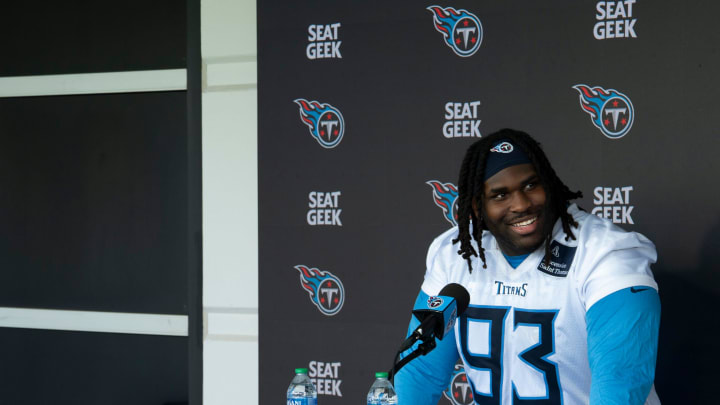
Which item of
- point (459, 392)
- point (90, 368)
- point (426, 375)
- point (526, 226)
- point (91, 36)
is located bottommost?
point (90, 368)

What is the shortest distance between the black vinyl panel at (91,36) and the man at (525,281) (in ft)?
6.86

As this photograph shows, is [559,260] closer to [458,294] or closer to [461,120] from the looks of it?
[458,294]

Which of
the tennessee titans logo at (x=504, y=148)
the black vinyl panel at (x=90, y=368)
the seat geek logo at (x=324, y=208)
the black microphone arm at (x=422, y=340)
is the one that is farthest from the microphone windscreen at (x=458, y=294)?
the black vinyl panel at (x=90, y=368)

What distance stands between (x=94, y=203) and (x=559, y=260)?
2584 mm

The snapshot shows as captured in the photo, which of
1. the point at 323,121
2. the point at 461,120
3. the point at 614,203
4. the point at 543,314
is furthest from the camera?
the point at 323,121

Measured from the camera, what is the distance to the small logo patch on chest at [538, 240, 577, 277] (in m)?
1.78

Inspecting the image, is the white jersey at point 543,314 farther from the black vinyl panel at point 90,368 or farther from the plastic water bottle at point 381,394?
the black vinyl panel at point 90,368

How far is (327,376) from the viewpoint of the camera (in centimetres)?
285

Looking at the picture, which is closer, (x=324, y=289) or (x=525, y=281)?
(x=525, y=281)

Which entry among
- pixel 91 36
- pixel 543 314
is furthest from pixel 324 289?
pixel 91 36

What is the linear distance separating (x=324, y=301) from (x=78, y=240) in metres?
1.53

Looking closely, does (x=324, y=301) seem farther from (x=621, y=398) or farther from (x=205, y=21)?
(x=621, y=398)

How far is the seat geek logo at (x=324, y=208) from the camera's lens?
111 inches

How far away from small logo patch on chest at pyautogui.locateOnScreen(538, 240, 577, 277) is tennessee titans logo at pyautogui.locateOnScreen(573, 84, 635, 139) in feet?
2.62
